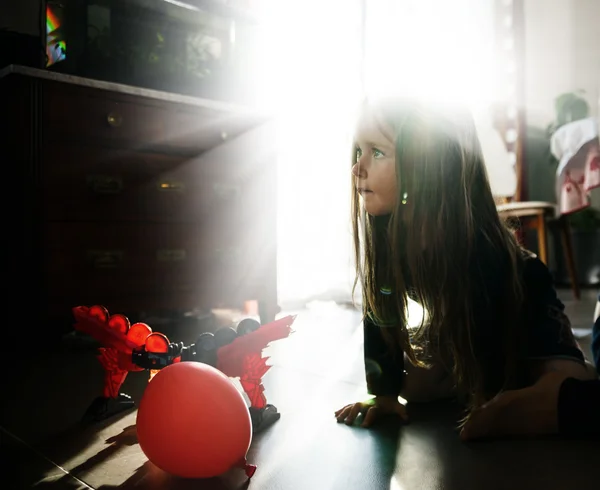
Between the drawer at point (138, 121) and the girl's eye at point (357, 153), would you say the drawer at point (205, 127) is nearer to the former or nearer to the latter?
the drawer at point (138, 121)

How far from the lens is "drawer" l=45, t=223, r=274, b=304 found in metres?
1.71

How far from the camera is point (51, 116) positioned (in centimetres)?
169

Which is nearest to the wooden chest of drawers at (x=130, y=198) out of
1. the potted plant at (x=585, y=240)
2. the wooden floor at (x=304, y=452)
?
the wooden floor at (x=304, y=452)

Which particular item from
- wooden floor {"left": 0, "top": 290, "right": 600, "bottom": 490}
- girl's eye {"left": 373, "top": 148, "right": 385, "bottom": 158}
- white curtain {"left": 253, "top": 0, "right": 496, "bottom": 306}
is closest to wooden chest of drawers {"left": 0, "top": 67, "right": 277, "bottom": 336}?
wooden floor {"left": 0, "top": 290, "right": 600, "bottom": 490}

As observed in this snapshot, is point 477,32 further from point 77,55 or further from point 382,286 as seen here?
point 382,286

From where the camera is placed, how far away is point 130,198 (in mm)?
1845

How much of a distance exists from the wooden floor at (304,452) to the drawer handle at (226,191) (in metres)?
0.80

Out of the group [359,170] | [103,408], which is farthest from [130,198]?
[359,170]

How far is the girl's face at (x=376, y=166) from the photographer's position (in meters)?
0.98

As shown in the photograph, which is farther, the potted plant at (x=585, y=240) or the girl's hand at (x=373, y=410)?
the potted plant at (x=585, y=240)

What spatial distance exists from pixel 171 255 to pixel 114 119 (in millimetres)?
454

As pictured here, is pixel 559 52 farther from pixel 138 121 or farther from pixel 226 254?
pixel 138 121

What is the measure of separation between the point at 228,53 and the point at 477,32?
2.72m

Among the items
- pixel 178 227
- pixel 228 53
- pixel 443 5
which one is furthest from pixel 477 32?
pixel 178 227
